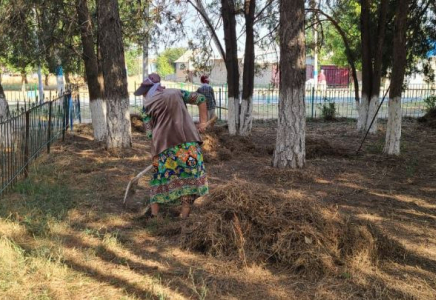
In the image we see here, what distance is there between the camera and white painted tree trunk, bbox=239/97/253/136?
10875mm

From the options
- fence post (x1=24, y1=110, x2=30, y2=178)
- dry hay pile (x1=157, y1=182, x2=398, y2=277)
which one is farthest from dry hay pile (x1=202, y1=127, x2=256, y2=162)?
dry hay pile (x1=157, y1=182, x2=398, y2=277)

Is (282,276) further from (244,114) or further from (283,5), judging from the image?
(244,114)

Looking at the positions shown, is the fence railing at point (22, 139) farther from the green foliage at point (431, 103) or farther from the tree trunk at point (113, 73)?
the green foliage at point (431, 103)

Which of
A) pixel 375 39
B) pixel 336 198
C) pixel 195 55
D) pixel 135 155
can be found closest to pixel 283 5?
pixel 336 198

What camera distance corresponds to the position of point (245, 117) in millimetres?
10992

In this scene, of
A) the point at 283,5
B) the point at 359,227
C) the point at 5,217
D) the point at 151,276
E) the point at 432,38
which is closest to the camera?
the point at 151,276

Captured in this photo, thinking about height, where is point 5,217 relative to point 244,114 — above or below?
below

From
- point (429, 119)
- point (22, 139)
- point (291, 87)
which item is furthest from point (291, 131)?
point (429, 119)

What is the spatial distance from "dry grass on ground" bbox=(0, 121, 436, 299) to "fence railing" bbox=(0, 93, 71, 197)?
0.28m

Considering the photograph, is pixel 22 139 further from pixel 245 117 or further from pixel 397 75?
pixel 397 75

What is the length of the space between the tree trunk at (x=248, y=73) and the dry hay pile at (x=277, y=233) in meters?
6.85

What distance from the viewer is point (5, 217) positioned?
449 centimetres

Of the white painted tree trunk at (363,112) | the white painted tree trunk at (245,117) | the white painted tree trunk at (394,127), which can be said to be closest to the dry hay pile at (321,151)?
the white painted tree trunk at (394,127)

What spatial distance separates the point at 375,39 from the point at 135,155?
277 inches
